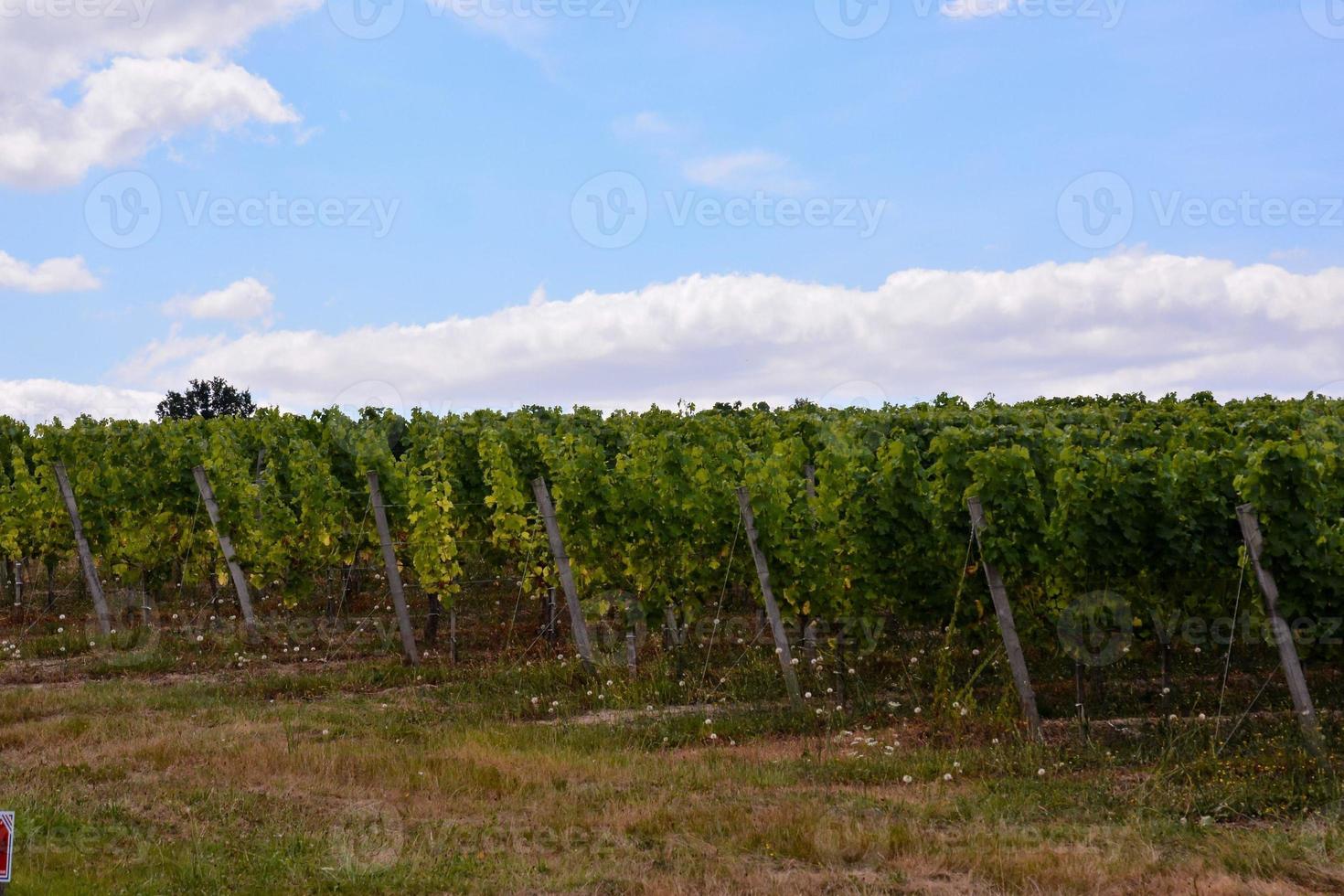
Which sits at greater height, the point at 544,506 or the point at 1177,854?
the point at 544,506

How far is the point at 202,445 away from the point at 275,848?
1365 cm

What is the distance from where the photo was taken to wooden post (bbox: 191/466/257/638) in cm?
1661

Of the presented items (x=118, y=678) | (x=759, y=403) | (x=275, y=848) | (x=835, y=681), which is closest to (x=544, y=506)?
(x=835, y=681)

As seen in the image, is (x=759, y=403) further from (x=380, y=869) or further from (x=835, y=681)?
(x=380, y=869)

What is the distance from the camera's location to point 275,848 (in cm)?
711

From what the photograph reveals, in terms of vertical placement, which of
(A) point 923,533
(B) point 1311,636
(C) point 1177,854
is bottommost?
(C) point 1177,854

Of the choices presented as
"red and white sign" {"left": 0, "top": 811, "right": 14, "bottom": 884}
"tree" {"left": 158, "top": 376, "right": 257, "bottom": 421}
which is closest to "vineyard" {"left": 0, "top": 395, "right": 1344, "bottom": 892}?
"red and white sign" {"left": 0, "top": 811, "right": 14, "bottom": 884}

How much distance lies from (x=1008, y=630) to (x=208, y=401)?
53476 millimetres

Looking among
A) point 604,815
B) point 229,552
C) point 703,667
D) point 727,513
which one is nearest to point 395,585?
point 229,552

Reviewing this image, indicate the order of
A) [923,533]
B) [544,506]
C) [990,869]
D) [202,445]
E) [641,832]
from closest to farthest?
[990,869], [641,832], [923,533], [544,506], [202,445]

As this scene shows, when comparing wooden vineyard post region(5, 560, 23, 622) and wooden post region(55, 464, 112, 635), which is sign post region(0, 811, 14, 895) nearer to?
wooden post region(55, 464, 112, 635)

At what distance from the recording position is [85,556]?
58.3 ft

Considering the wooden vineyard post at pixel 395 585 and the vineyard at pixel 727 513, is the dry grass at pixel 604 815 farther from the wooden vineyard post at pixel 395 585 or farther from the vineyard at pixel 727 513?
the wooden vineyard post at pixel 395 585

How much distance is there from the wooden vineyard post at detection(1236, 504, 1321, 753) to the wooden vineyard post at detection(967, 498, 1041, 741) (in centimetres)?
208
